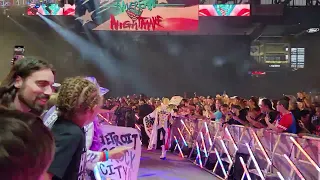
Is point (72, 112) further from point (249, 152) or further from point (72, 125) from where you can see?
point (249, 152)

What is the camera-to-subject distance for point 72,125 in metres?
1.88

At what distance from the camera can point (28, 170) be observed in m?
0.68

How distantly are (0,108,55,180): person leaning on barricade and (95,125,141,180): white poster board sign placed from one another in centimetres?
→ 250

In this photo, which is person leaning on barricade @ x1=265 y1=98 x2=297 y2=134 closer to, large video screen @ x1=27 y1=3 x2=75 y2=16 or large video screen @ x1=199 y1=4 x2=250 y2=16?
large video screen @ x1=199 y1=4 x2=250 y2=16

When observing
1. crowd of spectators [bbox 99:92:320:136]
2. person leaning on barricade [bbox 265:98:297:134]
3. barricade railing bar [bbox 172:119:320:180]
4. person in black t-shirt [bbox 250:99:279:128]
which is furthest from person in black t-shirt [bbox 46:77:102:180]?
person in black t-shirt [bbox 250:99:279:128]

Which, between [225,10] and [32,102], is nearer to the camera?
[32,102]

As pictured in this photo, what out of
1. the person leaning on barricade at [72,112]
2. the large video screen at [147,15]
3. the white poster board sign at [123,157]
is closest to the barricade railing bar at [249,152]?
the white poster board sign at [123,157]

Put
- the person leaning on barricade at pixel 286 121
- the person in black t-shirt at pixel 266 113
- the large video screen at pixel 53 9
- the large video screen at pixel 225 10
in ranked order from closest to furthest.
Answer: the person leaning on barricade at pixel 286 121
the person in black t-shirt at pixel 266 113
the large video screen at pixel 225 10
the large video screen at pixel 53 9

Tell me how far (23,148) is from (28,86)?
4.21 ft

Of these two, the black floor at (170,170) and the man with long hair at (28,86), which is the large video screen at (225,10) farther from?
the man with long hair at (28,86)

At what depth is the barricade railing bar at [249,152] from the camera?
495 cm

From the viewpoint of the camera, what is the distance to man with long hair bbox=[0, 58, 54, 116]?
1838 millimetres

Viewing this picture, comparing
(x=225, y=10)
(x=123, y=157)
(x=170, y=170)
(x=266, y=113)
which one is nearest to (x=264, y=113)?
(x=266, y=113)

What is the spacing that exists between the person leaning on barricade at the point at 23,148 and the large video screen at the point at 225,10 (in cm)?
1181
